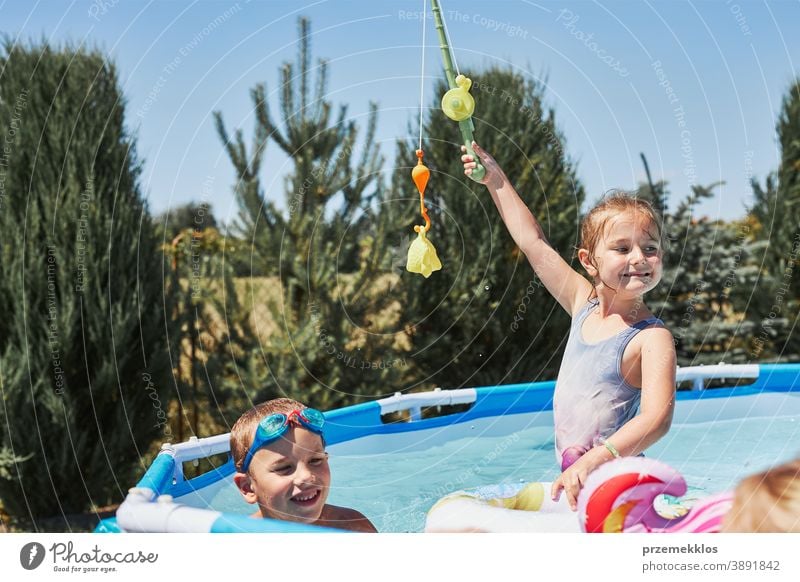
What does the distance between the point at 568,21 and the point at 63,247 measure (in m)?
3.09

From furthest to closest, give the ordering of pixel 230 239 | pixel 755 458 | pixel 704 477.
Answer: pixel 230 239
pixel 755 458
pixel 704 477

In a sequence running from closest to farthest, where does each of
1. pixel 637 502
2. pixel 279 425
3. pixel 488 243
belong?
pixel 637 502 → pixel 279 425 → pixel 488 243

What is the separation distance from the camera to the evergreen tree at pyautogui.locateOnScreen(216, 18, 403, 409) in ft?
18.6

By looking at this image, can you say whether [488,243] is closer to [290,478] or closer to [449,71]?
[449,71]

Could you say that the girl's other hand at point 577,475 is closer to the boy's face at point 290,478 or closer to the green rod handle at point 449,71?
the boy's face at point 290,478

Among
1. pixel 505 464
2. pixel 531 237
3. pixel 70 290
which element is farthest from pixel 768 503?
pixel 70 290

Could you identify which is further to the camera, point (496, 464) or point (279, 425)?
point (496, 464)


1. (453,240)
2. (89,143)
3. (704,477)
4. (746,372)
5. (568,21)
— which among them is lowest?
(704,477)

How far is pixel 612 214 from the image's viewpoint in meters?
3.10

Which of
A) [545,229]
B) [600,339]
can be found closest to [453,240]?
[545,229]

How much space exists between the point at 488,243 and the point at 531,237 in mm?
2749

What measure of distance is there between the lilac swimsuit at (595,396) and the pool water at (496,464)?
3.55 feet
